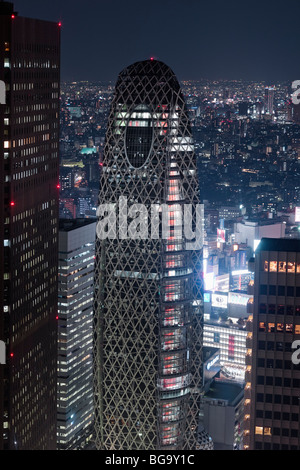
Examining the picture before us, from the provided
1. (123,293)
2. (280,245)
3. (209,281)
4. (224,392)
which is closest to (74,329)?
(224,392)

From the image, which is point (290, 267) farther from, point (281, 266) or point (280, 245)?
point (280, 245)

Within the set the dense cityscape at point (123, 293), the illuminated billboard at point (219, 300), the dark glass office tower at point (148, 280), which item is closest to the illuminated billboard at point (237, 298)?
the illuminated billboard at point (219, 300)

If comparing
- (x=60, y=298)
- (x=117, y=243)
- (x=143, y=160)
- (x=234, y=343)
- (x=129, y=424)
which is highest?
(x=143, y=160)

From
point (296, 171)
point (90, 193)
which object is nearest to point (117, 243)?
point (90, 193)

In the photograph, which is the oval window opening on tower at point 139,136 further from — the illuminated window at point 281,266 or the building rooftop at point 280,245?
the illuminated window at point 281,266

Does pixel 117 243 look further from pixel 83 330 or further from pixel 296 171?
pixel 296 171
